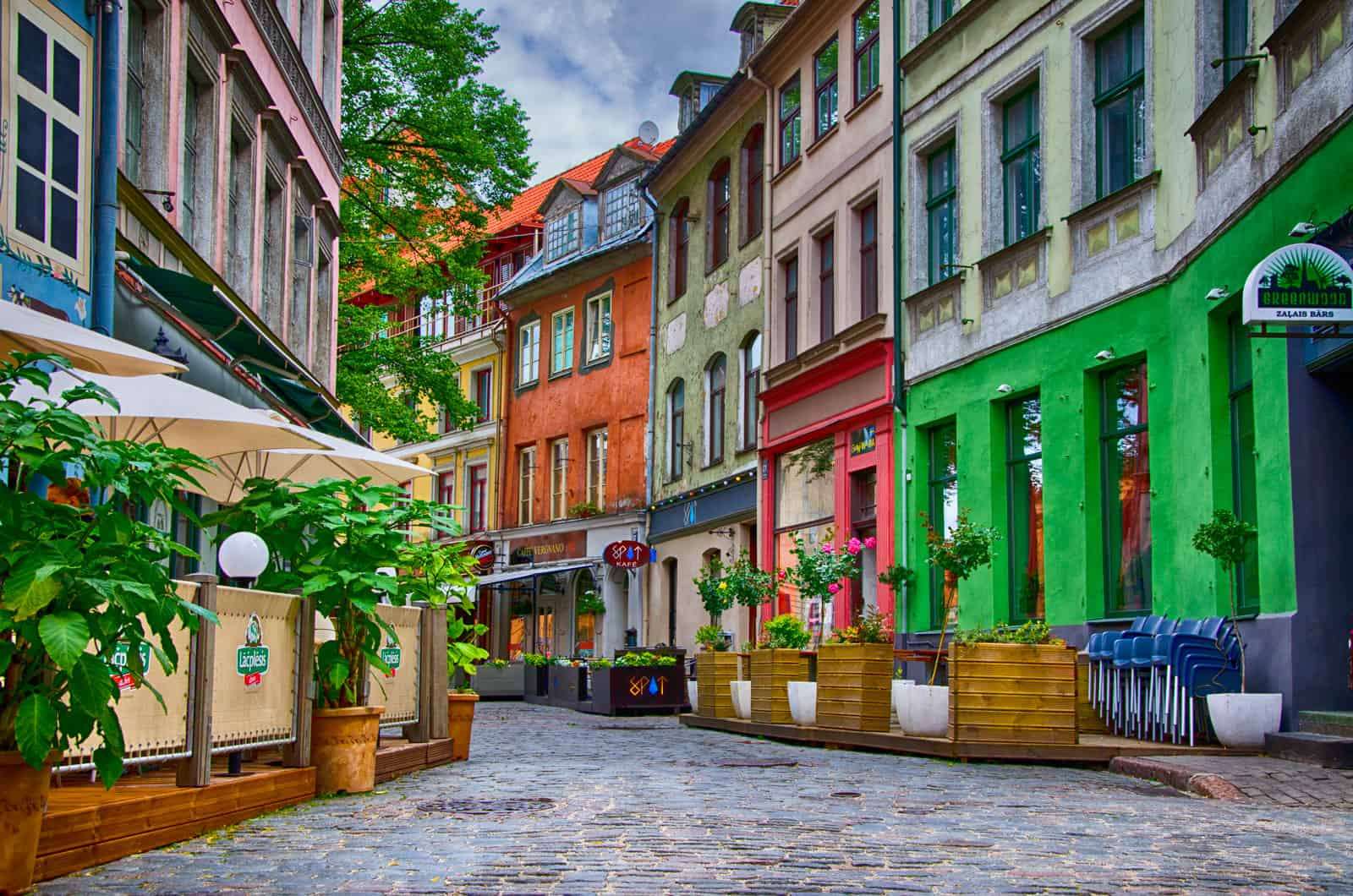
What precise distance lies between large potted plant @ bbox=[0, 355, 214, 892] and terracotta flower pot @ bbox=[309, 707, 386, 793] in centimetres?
387

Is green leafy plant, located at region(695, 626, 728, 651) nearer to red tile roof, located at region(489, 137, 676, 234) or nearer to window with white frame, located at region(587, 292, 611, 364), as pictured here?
window with white frame, located at region(587, 292, 611, 364)

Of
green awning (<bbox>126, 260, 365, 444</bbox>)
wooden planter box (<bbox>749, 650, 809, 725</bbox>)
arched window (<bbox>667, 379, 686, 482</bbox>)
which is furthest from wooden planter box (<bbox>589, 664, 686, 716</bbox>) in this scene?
arched window (<bbox>667, 379, 686, 482</bbox>)

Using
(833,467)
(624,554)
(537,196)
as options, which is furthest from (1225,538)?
(537,196)

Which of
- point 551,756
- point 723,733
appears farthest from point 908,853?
point 723,733

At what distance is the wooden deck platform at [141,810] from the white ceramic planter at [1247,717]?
22.5 feet

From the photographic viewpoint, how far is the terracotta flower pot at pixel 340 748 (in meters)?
Result: 10.6

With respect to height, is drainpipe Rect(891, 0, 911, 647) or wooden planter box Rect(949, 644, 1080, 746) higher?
drainpipe Rect(891, 0, 911, 647)

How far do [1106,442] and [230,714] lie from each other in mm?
10797

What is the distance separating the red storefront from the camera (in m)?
22.8

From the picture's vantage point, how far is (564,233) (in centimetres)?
4188

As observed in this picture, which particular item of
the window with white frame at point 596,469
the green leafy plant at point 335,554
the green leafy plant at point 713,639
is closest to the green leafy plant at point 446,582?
the green leafy plant at point 335,554

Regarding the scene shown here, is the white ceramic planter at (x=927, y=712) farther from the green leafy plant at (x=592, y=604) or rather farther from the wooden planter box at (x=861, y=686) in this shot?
the green leafy plant at (x=592, y=604)

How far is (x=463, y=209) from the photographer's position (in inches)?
1225

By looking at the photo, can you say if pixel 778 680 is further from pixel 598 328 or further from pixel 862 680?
pixel 598 328
